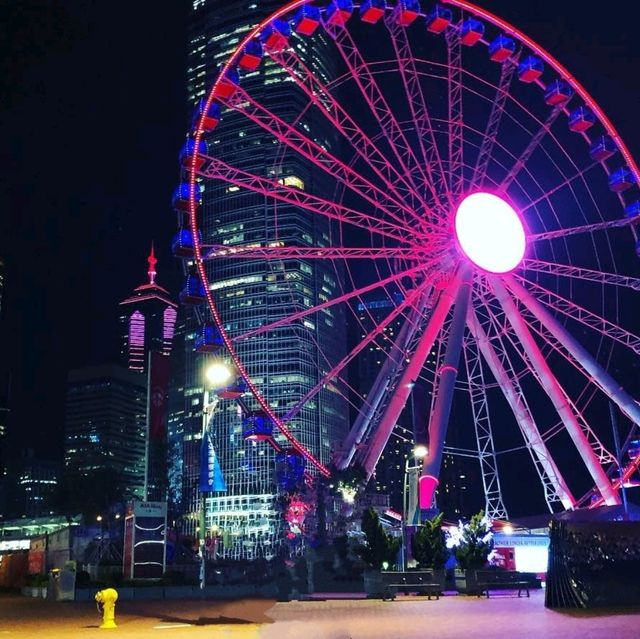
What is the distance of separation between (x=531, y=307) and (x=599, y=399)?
52215 millimetres

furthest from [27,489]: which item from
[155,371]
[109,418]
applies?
[155,371]

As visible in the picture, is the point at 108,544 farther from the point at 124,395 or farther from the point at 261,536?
the point at 124,395

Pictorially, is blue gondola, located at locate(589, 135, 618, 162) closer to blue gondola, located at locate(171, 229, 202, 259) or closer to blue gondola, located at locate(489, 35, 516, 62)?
blue gondola, located at locate(489, 35, 516, 62)

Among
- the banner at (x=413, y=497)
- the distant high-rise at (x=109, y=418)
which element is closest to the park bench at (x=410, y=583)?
the banner at (x=413, y=497)

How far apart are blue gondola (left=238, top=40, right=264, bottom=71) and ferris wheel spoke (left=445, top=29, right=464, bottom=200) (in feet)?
26.5

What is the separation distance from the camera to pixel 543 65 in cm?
3519

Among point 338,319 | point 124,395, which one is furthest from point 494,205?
point 124,395

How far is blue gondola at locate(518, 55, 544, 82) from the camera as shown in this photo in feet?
114

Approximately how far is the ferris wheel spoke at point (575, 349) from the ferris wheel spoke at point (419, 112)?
15.7 feet

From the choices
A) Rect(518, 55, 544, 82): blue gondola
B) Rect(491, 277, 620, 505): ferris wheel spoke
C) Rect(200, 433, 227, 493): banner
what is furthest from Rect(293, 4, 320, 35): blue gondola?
Rect(200, 433, 227, 493): banner

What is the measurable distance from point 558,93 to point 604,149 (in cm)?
309

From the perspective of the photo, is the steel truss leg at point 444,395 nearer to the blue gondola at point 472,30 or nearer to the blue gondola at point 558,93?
the blue gondola at point 558,93

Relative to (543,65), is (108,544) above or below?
below

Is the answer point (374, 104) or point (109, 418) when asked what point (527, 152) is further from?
point (109, 418)
